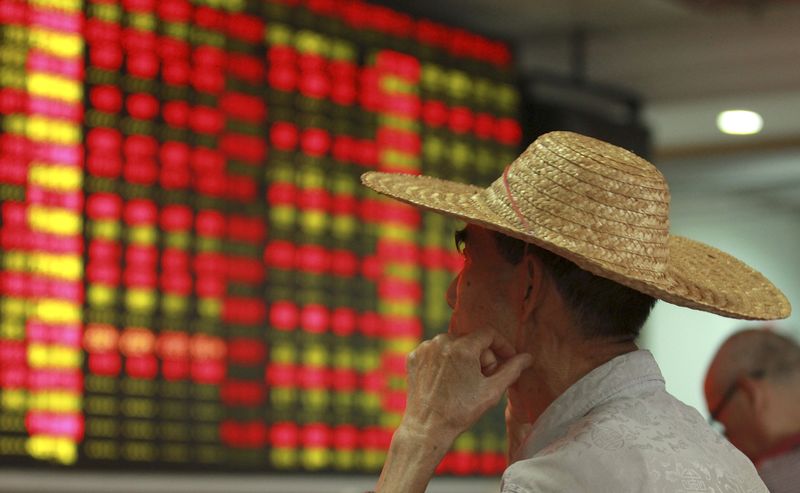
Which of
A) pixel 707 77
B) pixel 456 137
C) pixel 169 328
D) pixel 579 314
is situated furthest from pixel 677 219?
pixel 579 314

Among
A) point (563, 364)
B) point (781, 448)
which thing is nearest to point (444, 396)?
point (563, 364)

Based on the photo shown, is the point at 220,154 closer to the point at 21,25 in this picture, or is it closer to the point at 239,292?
the point at 239,292

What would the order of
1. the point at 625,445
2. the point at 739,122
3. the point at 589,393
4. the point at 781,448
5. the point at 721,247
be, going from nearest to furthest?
the point at 625,445
the point at 589,393
the point at 781,448
the point at 739,122
the point at 721,247

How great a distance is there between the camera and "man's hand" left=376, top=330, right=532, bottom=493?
1.50 meters

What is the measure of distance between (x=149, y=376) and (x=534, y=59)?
2.46 metres

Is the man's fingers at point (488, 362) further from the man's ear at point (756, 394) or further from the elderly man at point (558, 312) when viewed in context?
the man's ear at point (756, 394)

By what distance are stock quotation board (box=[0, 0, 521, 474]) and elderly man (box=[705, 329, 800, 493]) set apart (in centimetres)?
142

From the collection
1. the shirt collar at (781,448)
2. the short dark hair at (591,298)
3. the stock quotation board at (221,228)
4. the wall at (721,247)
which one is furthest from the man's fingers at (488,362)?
the wall at (721,247)

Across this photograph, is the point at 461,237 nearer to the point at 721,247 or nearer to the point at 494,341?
the point at 494,341

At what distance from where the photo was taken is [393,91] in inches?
171

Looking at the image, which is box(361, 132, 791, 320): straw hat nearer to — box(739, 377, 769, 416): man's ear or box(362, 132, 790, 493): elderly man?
box(362, 132, 790, 493): elderly man

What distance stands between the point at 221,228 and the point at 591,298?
237 centimetres

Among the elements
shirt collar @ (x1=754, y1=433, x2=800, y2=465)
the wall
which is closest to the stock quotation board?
shirt collar @ (x1=754, y1=433, x2=800, y2=465)

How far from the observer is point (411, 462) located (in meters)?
1.50
